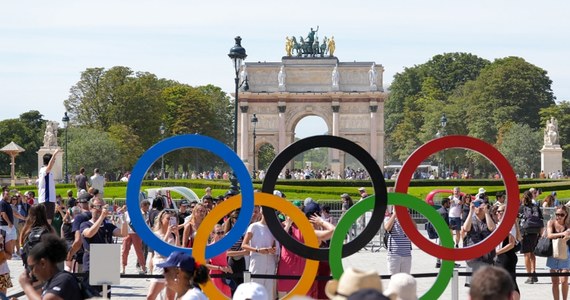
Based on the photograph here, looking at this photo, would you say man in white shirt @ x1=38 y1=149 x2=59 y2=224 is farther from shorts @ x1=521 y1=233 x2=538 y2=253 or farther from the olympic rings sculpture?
shorts @ x1=521 y1=233 x2=538 y2=253

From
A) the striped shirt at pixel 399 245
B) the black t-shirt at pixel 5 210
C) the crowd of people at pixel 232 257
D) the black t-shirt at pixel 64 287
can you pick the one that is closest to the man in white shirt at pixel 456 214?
the crowd of people at pixel 232 257

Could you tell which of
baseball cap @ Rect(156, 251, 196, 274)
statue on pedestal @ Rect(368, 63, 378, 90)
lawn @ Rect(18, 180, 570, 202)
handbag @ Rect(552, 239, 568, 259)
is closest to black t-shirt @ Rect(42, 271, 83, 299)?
baseball cap @ Rect(156, 251, 196, 274)

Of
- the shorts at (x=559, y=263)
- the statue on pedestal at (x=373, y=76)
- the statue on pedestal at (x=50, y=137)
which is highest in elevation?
the statue on pedestal at (x=373, y=76)

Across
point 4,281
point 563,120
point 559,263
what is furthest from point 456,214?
point 563,120

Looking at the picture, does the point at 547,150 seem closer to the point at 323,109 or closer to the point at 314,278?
the point at 323,109

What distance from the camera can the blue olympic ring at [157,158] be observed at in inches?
490

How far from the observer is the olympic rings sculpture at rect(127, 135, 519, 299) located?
12.4m

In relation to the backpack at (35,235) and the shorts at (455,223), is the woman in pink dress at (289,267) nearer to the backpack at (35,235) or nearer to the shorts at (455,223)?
the backpack at (35,235)

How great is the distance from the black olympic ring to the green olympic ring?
166mm

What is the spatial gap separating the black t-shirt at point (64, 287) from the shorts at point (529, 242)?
1208 centimetres

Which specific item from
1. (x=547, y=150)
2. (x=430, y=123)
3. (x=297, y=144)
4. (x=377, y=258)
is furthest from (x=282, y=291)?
(x=430, y=123)

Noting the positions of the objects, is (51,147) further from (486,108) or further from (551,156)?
(486,108)

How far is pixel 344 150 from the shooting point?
40.8ft

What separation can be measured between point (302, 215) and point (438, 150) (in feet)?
5.50
